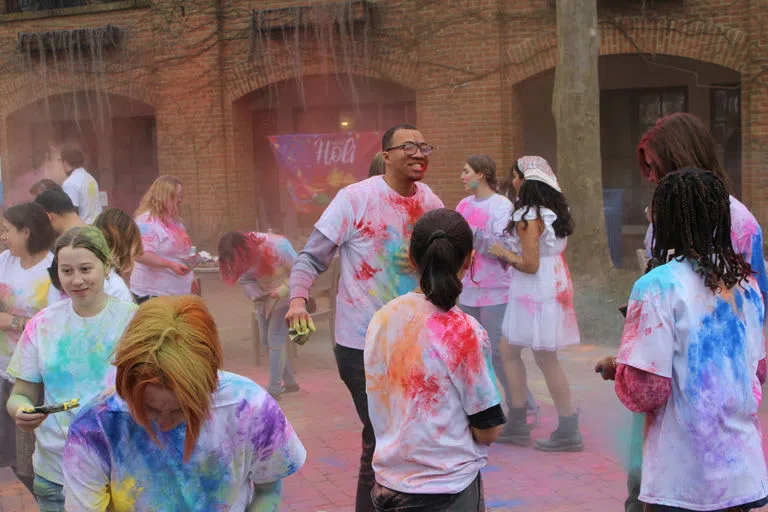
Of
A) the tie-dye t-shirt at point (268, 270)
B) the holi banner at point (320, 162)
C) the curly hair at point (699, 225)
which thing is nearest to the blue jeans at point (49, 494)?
the curly hair at point (699, 225)

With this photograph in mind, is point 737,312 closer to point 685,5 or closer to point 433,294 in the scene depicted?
point 433,294

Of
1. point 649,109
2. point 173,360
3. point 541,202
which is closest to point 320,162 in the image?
point 649,109

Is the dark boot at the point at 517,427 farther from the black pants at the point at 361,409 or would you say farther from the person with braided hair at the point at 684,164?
the person with braided hair at the point at 684,164

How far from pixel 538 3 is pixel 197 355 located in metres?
11.6

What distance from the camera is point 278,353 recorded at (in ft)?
23.9

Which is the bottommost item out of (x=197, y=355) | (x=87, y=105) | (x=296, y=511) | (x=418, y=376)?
(x=296, y=511)

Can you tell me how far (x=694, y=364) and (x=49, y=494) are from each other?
2.22 m

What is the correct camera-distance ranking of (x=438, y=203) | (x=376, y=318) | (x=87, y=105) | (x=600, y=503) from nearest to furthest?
(x=376, y=318) → (x=438, y=203) → (x=600, y=503) → (x=87, y=105)

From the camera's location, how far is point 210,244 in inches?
605

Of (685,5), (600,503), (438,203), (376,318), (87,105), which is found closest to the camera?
(376,318)

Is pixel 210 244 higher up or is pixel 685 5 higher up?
pixel 685 5

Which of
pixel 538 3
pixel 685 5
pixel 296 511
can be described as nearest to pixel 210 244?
pixel 538 3

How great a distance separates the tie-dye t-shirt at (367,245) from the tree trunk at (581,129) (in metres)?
6.20

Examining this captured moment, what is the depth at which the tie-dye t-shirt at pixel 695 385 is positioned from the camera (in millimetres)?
2801
